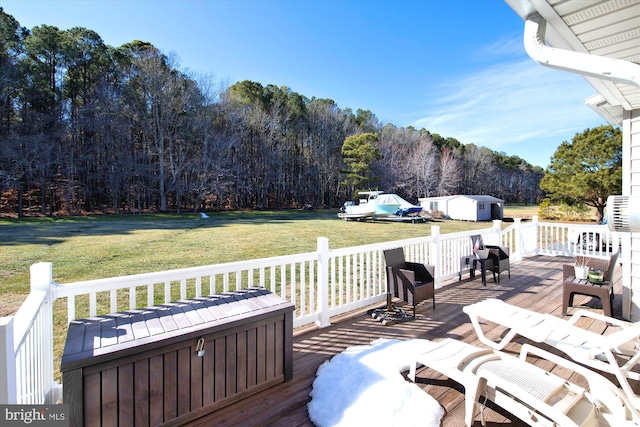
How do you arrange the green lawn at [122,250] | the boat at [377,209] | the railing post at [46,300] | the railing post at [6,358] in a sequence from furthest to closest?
the boat at [377,209], the green lawn at [122,250], the railing post at [46,300], the railing post at [6,358]

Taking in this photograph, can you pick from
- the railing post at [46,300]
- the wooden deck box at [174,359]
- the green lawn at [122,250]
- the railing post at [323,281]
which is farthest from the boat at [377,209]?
the railing post at [46,300]

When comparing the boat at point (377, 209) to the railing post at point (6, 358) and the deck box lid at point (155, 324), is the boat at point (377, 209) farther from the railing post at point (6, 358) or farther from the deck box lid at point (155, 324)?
the railing post at point (6, 358)

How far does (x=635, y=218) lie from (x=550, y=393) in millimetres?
1071

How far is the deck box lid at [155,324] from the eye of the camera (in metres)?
1.68

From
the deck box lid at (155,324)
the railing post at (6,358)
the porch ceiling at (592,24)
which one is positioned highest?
the porch ceiling at (592,24)

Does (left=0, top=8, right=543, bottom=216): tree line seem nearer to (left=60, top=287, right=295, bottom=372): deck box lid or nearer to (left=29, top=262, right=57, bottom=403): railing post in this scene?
(left=29, top=262, right=57, bottom=403): railing post

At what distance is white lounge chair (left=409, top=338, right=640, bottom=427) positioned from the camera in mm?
1673

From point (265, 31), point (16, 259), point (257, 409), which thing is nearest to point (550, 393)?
point (257, 409)

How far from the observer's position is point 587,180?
17.8m

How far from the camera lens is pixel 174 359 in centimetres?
191

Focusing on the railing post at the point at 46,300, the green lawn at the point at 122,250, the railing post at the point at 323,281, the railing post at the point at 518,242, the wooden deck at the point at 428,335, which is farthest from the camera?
the railing post at the point at 518,242

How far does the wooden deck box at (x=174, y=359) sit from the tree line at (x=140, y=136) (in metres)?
22.2

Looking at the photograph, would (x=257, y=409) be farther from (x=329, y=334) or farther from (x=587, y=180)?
(x=587, y=180)

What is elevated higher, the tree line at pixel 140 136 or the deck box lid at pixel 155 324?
the tree line at pixel 140 136
